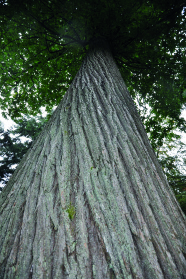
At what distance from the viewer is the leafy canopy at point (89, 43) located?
3.14 m

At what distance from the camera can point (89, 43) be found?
3.66 meters

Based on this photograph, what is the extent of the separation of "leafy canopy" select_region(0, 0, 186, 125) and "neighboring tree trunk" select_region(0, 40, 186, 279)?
296cm

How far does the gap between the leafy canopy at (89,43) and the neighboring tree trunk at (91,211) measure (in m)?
2.96

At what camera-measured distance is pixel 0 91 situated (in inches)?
195

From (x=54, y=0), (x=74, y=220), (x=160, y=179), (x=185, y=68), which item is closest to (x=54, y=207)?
(x=74, y=220)

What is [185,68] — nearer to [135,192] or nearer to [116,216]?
[135,192]

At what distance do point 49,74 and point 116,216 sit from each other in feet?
16.2

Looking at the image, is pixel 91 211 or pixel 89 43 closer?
pixel 91 211

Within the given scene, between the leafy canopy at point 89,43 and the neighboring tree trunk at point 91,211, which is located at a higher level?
the leafy canopy at point 89,43

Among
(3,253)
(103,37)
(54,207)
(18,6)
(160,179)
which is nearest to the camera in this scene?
(3,253)

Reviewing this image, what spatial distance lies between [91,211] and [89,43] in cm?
390

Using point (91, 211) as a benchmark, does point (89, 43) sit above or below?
above

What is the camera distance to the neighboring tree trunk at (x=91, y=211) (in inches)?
28.6

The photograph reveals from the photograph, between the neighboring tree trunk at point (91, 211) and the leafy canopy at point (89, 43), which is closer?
the neighboring tree trunk at point (91, 211)
